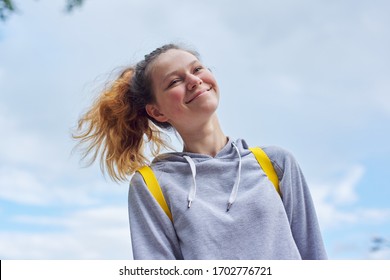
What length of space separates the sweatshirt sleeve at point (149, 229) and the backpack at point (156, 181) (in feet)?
0.05

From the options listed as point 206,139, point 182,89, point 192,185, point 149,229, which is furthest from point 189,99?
point 149,229

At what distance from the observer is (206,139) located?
1.69 metres

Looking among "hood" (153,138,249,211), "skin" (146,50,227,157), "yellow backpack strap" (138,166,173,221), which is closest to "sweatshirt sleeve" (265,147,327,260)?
"hood" (153,138,249,211)

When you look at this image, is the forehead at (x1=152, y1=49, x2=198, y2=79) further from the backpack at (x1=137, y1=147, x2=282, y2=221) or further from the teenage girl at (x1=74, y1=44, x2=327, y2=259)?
the backpack at (x1=137, y1=147, x2=282, y2=221)

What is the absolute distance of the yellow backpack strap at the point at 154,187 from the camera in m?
1.55

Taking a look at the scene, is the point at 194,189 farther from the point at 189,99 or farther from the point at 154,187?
the point at 189,99

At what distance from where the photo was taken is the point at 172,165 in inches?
64.9

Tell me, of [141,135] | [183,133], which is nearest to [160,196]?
[183,133]

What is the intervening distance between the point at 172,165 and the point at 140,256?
291mm

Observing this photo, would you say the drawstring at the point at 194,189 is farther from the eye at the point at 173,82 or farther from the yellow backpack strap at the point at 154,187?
the eye at the point at 173,82

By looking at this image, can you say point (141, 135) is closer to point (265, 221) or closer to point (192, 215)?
point (192, 215)

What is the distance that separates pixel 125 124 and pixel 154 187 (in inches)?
13.1

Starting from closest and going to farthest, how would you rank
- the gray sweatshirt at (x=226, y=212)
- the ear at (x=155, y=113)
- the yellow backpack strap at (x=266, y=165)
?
the gray sweatshirt at (x=226, y=212) < the yellow backpack strap at (x=266, y=165) < the ear at (x=155, y=113)

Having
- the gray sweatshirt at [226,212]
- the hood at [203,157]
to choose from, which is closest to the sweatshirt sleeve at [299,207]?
the gray sweatshirt at [226,212]
